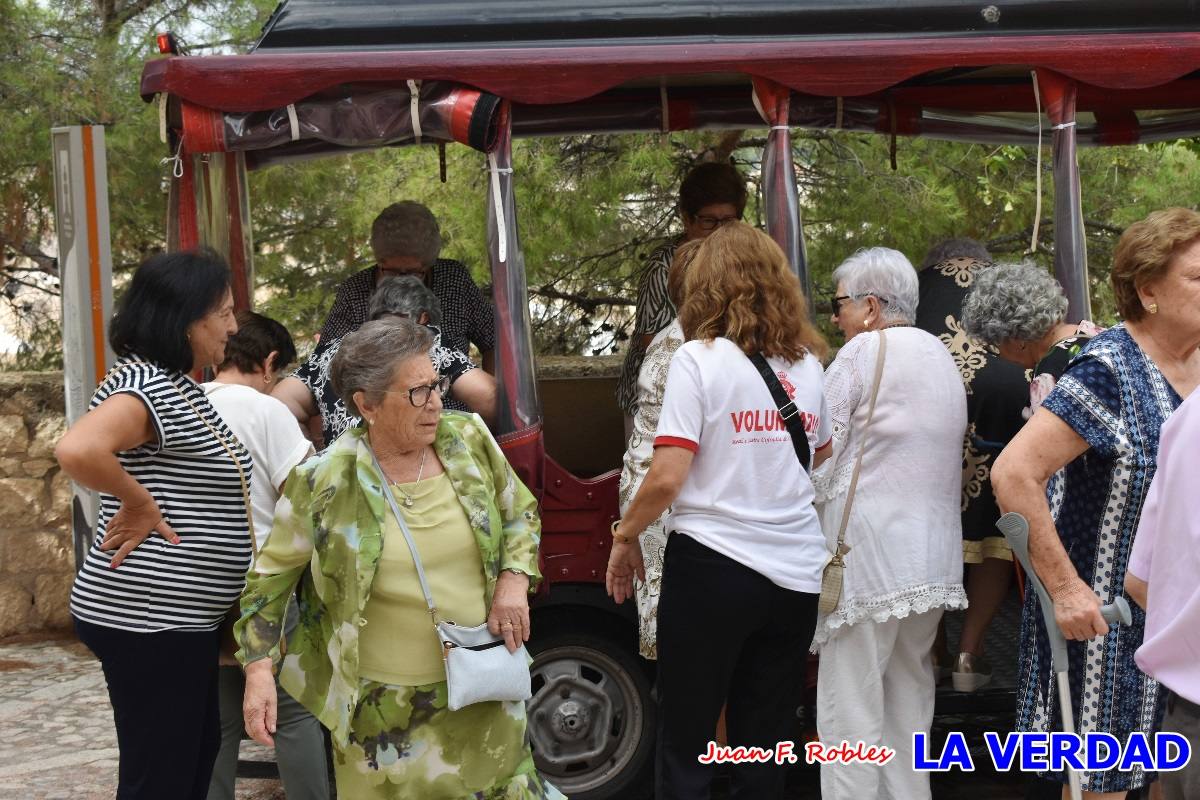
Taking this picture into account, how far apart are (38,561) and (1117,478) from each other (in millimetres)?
6028

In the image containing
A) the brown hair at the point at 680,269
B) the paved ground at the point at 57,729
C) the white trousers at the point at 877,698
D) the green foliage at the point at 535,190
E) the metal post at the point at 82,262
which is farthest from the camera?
the green foliage at the point at 535,190

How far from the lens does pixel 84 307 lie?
4305 mm

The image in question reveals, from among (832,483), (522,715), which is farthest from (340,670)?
(832,483)

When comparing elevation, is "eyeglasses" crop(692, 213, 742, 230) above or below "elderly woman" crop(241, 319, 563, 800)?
above

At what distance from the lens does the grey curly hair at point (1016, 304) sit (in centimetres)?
412

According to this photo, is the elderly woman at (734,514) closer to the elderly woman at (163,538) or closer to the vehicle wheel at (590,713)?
the vehicle wheel at (590,713)

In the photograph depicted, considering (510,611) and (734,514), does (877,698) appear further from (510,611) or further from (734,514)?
(510,611)

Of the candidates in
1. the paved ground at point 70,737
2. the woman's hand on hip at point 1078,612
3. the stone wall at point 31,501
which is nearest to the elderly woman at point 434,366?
the paved ground at point 70,737

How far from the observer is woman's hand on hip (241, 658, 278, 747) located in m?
3.11

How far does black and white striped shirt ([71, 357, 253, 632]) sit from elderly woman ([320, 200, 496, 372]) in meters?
1.54

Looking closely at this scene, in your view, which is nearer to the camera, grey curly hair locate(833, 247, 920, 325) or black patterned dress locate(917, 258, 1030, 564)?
grey curly hair locate(833, 247, 920, 325)

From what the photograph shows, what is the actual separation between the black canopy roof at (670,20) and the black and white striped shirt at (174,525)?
1.64 metres

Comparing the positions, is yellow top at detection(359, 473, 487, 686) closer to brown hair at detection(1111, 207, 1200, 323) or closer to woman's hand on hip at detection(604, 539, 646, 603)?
woman's hand on hip at detection(604, 539, 646, 603)

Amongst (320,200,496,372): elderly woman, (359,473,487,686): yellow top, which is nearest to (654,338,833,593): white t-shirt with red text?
(359,473,487,686): yellow top
